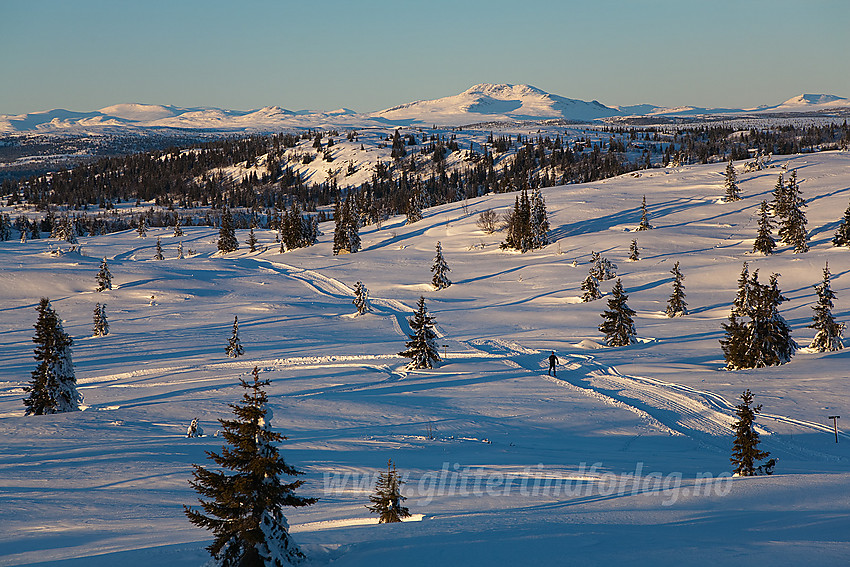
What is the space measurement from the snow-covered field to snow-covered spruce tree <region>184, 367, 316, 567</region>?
2.43 ft

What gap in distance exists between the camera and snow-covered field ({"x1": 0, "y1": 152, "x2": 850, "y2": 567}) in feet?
31.2

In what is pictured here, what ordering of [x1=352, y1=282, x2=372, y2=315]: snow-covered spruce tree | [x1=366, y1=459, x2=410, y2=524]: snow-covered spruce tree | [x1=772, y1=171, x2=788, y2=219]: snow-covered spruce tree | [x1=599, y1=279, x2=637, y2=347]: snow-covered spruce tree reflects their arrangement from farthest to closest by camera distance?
[x1=772, y1=171, x2=788, y2=219]: snow-covered spruce tree, [x1=352, y1=282, x2=372, y2=315]: snow-covered spruce tree, [x1=599, y1=279, x2=637, y2=347]: snow-covered spruce tree, [x1=366, y1=459, x2=410, y2=524]: snow-covered spruce tree

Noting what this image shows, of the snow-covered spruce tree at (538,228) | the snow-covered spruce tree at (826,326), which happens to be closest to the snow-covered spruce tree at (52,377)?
the snow-covered spruce tree at (826,326)

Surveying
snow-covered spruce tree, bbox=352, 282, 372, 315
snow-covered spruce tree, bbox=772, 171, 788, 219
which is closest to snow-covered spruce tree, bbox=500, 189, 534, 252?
snow-covered spruce tree, bbox=772, 171, 788, 219

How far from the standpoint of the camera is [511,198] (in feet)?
361

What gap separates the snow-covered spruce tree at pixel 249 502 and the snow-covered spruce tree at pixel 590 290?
40.4 meters

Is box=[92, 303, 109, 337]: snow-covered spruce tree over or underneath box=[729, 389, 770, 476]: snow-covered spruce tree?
underneath

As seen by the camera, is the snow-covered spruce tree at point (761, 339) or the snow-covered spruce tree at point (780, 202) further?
the snow-covered spruce tree at point (780, 202)

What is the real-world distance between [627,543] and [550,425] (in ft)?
36.9

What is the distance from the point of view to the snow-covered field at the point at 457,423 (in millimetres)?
9523

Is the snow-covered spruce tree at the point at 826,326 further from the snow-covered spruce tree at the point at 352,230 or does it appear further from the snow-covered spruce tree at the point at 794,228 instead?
the snow-covered spruce tree at the point at 352,230

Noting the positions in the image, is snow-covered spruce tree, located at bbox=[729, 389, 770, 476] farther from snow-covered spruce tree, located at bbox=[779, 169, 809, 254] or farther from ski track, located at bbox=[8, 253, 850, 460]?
snow-covered spruce tree, located at bbox=[779, 169, 809, 254]

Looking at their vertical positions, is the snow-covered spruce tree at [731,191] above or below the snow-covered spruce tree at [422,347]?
above

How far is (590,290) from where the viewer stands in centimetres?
4675
